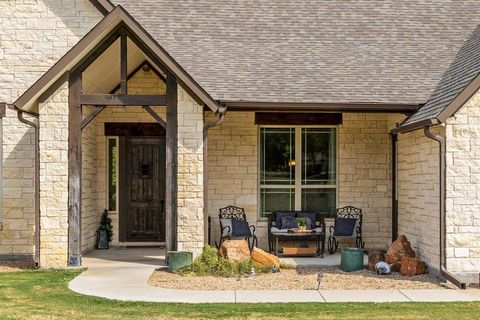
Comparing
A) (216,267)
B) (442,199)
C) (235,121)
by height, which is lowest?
(216,267)

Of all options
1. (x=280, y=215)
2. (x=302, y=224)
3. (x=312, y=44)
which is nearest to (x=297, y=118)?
(x=312, y=44)

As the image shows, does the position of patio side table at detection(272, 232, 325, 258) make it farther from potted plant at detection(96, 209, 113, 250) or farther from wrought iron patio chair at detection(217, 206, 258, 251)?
potted plant at detection(96, 209, 113, 250)

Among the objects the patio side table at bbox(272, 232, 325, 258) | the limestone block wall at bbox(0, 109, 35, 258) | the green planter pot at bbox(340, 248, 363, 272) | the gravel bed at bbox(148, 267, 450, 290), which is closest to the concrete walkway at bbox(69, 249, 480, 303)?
the gravel bed at bbox(148, 267, 450, 290)

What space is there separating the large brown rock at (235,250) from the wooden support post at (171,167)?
0.94 meters

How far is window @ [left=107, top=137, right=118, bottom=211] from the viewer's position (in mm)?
15766

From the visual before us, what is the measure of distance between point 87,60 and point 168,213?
10.4 feet

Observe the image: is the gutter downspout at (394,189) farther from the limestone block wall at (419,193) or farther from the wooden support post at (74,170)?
the wooden support post at (74,170)

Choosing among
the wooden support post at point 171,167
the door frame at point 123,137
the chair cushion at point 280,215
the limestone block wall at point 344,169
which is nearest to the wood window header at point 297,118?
the limestone block wall at point 344,169

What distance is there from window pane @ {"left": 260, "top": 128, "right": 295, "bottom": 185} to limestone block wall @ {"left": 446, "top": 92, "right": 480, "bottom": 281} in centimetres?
473

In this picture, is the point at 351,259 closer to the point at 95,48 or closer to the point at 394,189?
the point at 394,189

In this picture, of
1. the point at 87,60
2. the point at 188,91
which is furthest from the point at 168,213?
the point at 87,60

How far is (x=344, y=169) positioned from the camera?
15305 mm

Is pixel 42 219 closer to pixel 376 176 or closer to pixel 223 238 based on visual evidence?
pixel 223 238

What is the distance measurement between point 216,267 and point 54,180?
3.36 m
